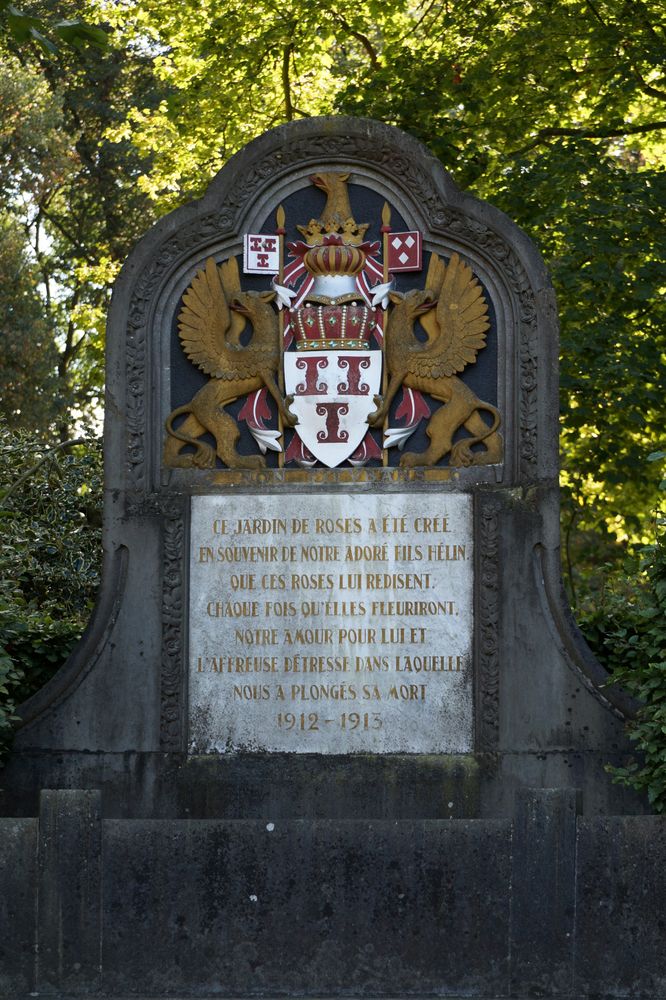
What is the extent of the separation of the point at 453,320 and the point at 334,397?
99cm

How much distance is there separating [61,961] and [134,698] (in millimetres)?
2613

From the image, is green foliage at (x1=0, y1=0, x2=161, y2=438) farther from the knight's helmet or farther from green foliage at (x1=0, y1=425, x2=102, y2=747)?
the knight's helmet

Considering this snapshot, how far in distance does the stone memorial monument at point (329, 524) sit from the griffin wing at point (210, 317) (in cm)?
2

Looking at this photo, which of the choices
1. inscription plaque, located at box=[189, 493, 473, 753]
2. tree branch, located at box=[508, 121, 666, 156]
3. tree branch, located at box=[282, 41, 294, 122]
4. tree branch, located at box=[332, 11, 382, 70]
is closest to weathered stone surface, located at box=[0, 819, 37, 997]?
inscription plaque, located at box=[189, 493, 473, 753]

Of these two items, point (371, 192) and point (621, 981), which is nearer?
point (621, 981)

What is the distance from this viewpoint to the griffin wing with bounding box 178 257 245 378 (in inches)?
465

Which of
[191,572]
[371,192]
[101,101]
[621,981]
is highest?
[101,101]

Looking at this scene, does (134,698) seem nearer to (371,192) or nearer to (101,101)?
(371,192)

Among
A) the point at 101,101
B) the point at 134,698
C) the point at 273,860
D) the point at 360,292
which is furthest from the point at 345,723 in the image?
the point at 101,101

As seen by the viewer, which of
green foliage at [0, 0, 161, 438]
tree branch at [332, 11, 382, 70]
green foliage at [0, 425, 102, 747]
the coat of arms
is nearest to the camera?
the coat of arms

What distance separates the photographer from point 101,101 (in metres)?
30.1

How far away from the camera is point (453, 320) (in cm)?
1169

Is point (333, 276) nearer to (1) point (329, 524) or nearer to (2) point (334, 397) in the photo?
(2) point (334, 397)

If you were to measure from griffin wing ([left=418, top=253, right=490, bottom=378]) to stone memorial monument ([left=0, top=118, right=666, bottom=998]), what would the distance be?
0.02 meters
